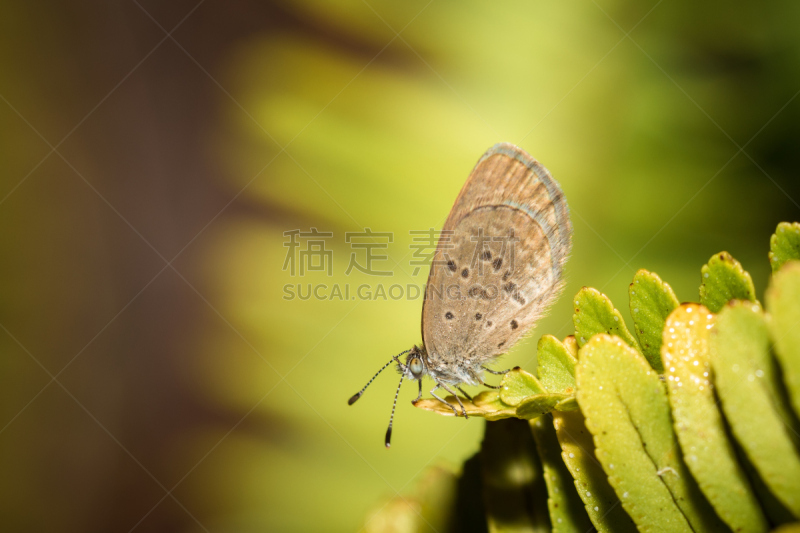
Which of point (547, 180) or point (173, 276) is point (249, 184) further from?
point (547, 180)

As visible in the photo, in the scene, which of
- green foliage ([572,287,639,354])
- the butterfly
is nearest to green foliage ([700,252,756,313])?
green foliage ([572,287,639,354])

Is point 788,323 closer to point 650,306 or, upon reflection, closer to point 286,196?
point 650,306

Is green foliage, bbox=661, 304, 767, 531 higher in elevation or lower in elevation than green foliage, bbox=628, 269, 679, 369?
lower

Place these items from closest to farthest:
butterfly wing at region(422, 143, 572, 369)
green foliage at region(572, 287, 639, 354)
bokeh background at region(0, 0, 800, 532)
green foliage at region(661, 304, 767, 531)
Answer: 1. green foliage at region(661, 304, 767, 531)
2. green foliage at region(572, 287, 639, 354)
3. butterfly wing at region(422, 143, 572, 369)
4. bokeh background at region(0, 0, 800, 532)

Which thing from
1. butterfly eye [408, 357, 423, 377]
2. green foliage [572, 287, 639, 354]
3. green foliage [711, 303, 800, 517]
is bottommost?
butterfly eye [408, 357, 423, 377]

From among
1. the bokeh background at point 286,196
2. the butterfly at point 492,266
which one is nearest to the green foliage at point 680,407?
the butterfly at point 492,266

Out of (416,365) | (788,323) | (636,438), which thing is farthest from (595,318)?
(416,365)

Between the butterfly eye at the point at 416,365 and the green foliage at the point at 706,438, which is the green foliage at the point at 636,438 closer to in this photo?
the green foliage at the point at 706,438

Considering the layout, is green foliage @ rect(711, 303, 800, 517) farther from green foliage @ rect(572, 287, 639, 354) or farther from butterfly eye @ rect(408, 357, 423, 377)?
butterfly eye @ rect(408, 357, 423, 377)

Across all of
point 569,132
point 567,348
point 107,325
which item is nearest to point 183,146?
point 107,325
